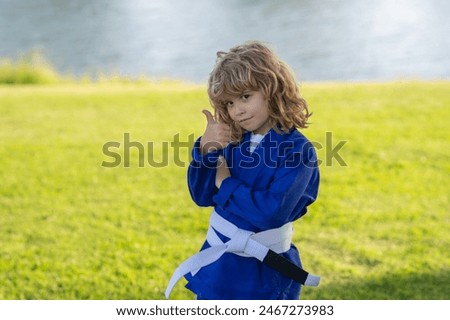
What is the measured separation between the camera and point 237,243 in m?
2.46

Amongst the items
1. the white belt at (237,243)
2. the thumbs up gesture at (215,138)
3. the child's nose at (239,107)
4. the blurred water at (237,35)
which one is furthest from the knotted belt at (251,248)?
the blurred water at (237,35)

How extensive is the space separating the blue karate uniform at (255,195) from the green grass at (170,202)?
1.31m

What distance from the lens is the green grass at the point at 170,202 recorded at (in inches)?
174

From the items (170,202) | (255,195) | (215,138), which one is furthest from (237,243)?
(170,202)

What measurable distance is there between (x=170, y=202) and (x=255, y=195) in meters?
3.32

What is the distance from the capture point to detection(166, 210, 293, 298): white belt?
A: 2463mm

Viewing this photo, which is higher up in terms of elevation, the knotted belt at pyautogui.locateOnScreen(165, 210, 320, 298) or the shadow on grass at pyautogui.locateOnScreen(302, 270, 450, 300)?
the knotted belt at pyautogui.locateOnScreen(165, 210, 320, 298)

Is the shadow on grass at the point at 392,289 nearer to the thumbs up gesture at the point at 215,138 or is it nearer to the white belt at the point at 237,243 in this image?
the white belt at the point at 237,243

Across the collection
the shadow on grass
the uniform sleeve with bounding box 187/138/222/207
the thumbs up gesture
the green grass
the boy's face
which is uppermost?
the boy's face

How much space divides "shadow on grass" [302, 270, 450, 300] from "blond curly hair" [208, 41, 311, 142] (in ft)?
6.38

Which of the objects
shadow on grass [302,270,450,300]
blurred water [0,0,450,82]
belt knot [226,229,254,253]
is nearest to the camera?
belt knot [226,229,254,253]

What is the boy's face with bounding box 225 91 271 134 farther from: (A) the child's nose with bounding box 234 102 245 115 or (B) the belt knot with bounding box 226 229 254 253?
(B) the belt knot with bounding box 226 229 254 253

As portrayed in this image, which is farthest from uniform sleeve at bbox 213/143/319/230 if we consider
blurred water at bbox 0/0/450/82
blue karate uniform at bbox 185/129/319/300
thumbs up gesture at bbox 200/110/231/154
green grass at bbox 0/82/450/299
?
blurred water at bbox 0/0/450/82

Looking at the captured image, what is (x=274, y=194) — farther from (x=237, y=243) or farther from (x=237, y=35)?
(x=237, y=35)
